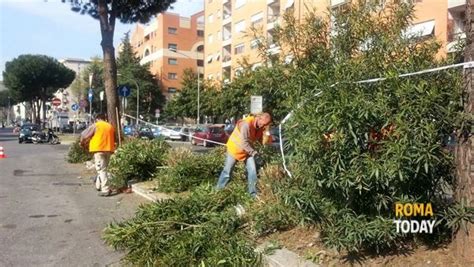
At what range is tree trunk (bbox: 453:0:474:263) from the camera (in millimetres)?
4082

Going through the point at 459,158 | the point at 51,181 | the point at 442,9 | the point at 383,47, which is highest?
the point at 442,9

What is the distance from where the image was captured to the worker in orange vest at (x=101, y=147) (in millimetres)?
10766

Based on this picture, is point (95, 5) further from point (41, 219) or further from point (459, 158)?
point (459, 158)

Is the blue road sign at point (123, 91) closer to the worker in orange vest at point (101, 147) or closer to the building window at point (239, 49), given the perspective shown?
the worker in orange vest at point (101, 147)

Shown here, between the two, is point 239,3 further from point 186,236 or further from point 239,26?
point 186,236

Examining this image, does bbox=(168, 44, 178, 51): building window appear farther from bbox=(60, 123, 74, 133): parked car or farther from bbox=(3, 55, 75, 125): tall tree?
→ bbox=(60, 123, 74, 133): parked car

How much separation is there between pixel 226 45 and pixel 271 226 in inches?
2432

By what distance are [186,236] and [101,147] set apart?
5.67m

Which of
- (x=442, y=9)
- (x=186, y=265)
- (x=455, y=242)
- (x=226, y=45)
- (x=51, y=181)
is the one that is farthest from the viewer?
(x=226, y=45)

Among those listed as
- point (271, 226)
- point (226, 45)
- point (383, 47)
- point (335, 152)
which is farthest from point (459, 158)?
point (226, 45)

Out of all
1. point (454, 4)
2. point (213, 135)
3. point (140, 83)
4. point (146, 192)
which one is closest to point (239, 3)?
point (140, 83)

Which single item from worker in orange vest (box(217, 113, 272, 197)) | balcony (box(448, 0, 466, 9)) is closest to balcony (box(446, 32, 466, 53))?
worker in orange vest (box(217, 113, 272, 197))

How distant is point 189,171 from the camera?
9812 mm

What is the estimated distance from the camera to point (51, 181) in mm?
13023
